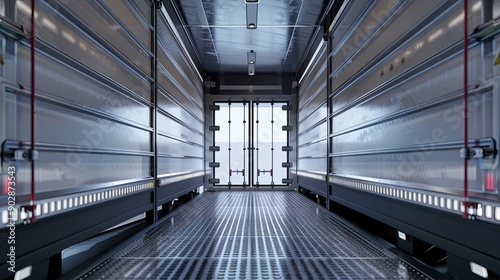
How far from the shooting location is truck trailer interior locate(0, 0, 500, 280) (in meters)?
2.10

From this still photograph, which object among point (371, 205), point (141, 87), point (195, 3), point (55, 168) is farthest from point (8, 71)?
point (195, 3)

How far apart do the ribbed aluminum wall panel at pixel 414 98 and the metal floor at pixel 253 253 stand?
0.67 meters

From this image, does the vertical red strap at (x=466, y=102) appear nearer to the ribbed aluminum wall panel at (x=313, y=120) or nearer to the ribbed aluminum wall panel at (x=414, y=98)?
the ribbed aluminum wall panel at (x=414, y=98)

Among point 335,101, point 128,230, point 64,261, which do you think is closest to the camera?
point 64,261

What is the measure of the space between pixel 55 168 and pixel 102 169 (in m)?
0.77

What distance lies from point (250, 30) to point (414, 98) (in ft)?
14.8

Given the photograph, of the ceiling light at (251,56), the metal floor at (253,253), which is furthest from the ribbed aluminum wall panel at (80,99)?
the ceiling light at (251,56)

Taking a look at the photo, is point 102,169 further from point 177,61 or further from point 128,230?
point 177,61

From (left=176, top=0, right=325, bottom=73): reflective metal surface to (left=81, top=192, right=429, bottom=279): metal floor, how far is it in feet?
11.2

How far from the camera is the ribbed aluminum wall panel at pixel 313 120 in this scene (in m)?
6.45

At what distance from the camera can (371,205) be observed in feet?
12.9

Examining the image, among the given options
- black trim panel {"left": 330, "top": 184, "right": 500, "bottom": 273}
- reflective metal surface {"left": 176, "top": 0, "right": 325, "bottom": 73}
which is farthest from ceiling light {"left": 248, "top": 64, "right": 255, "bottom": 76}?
black trim panel {"left": 330, "top": 184, "right": 500, "bottom": 273}

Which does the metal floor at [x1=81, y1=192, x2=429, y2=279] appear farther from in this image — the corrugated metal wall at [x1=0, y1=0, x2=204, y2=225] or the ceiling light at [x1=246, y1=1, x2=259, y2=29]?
the ceiling light at [x1=246, y1=1, x2=259, y2=29]

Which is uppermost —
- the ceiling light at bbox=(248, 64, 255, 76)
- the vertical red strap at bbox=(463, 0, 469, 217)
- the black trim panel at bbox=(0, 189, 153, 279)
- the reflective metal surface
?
the reflective metal surface
